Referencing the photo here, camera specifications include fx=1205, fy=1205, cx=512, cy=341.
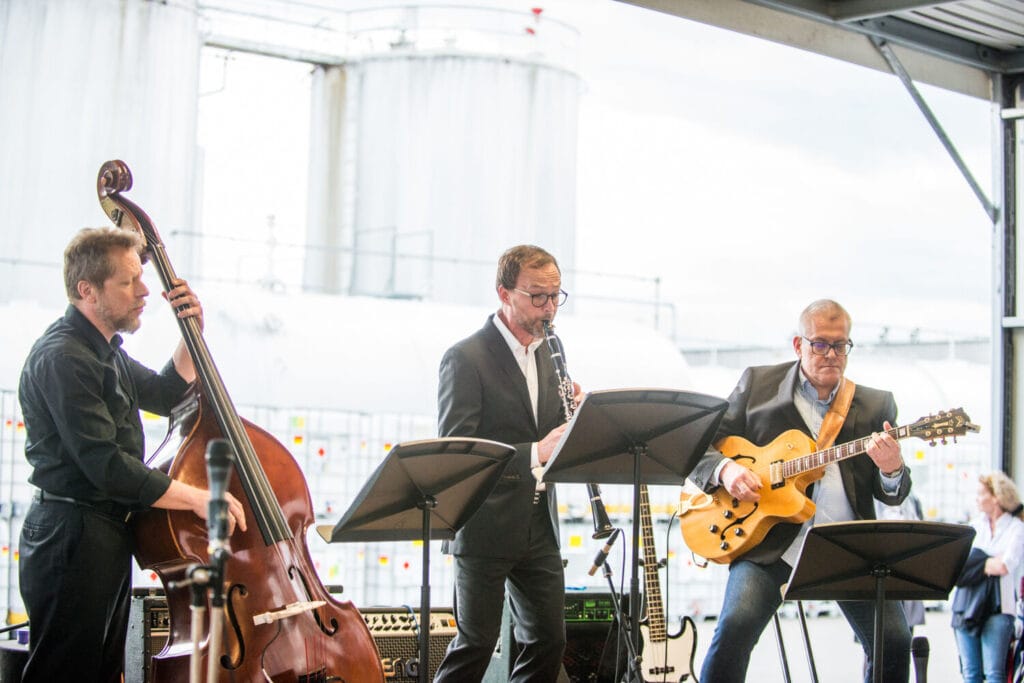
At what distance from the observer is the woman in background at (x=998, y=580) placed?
7.75m

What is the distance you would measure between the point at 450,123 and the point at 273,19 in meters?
2.78

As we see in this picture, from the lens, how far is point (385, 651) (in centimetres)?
564

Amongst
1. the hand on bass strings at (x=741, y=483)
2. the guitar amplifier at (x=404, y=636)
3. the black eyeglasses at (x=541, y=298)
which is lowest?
the guitar amplifier at (x=404, y=636)

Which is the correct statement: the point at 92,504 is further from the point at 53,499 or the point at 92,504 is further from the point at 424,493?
the point at 424,493

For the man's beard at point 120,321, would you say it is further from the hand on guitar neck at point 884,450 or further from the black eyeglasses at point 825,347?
the hand on guitar neck at point 884,450

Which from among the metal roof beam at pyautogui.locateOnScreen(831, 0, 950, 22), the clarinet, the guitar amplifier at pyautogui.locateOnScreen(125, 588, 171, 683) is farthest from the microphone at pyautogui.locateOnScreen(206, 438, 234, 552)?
the metal roof beam at pyautogui.locateOnScreen(831, 0, 950, 22)

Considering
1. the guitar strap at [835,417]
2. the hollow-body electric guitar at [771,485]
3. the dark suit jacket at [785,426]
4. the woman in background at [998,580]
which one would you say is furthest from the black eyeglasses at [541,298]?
the woman in background at [998,580]

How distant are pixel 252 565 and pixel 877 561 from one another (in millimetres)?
2245

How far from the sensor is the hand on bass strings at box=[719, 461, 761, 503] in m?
4.91

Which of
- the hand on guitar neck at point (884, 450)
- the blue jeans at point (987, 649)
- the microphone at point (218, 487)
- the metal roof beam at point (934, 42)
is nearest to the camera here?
the microphone at point (218, 487)

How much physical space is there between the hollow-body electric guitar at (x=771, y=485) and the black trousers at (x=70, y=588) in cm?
245

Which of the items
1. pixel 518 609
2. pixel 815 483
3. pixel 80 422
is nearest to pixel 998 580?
pixel 815 483

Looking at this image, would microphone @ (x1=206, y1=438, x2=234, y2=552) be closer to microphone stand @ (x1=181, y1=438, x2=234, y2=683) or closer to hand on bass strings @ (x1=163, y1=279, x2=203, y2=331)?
microphone stand @ (x1=181, y1=438, x2=234, y2=683)

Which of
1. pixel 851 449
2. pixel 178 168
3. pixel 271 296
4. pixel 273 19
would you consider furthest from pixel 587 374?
pixel 851 449
